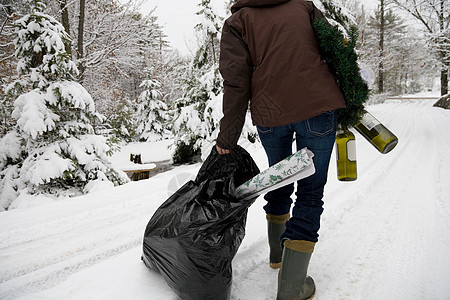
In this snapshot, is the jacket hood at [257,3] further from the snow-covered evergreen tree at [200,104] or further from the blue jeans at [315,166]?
the snow-covered evergreen tree at [200,104]

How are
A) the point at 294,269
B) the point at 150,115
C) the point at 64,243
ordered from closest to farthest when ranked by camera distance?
the point at 294,269, the point at 64,243, the point at 150,115

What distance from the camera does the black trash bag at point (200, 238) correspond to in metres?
1.37

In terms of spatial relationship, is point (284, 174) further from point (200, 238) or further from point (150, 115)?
point (150, 115)

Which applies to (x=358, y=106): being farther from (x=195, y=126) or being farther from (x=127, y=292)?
(x=195, y=126)

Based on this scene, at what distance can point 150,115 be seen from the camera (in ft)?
52.2

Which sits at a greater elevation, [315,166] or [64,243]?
[315,166]

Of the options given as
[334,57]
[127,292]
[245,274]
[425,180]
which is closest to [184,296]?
[127,292]

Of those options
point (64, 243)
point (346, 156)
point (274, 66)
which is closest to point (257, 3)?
point (274, 66)

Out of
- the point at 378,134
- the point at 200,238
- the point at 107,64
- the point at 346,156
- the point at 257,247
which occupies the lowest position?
the point at 257,247

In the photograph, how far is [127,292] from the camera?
1604 millimetres

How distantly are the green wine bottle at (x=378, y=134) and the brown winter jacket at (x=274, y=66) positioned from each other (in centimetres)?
47

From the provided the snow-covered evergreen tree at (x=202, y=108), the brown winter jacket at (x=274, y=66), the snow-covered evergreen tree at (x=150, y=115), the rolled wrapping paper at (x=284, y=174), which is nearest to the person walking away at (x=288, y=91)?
the brown winter jacket at (x=274, y=66)

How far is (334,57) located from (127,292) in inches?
74.7

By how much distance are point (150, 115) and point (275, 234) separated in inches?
599
